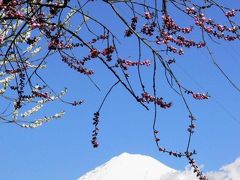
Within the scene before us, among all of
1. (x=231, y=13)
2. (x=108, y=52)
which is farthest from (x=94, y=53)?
(x=231, y=13)

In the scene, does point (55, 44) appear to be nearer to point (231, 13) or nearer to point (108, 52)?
point (108, 52)

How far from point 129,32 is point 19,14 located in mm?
1290

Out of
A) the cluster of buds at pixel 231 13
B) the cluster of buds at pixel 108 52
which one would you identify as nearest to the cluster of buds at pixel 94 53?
the cluster of buds at pixel 108 52

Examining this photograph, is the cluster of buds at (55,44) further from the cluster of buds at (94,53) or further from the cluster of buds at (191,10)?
the cluster of buds at (191,10)

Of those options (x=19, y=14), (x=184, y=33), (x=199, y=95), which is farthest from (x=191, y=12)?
(x=19, y=14)

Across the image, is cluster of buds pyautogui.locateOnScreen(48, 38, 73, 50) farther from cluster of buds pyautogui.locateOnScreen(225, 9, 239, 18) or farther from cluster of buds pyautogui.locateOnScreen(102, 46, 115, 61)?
cluster of buds pyautogui.locateOnScreen(225, 9, 239, 18)

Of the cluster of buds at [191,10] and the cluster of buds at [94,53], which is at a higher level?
the cluster of buds at [191,10]

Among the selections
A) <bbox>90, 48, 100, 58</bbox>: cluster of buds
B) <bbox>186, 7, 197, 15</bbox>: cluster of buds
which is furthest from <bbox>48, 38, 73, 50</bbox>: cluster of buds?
<bbox>186, 7, 197, 15</bbox>: cluster of buds

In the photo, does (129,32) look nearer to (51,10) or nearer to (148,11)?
(148,11)

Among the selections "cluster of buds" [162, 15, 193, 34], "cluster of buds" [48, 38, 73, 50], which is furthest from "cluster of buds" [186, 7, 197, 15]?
"cluster of buds" [48, 38, 73, 50]

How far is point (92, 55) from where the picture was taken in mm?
5406

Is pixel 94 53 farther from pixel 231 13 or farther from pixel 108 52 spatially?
pixel 231 13

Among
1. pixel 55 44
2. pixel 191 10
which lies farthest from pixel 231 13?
pixel 55 44

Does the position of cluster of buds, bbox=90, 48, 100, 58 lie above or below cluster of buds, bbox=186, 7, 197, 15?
below
